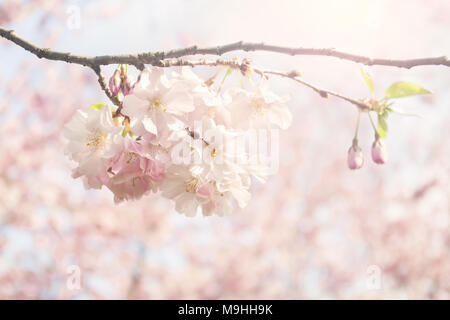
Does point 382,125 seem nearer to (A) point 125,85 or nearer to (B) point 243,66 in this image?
(B) point 243,66

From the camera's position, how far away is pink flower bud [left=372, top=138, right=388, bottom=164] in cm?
130

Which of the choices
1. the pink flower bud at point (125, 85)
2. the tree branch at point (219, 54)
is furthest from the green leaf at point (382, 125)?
the pink flower bud at point (125, 85)

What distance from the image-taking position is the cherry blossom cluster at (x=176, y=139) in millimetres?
1118

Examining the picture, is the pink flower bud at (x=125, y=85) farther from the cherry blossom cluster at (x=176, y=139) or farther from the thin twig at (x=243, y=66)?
the thin twig at (x=243, y=66)

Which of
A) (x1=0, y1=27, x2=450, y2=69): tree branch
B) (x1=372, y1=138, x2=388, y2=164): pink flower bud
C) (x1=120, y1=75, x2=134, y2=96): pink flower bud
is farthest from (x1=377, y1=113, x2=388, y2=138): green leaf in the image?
(x1=120, y1=75, x2=134, y2=96): pink flower bud

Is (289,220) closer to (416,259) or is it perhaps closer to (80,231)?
(416,259)

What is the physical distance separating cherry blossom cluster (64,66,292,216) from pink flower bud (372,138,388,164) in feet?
1.02

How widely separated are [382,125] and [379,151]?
89 mm

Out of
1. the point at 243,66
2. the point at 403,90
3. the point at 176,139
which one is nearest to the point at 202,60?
the point at 243,66

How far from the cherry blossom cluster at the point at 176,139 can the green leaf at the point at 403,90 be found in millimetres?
305

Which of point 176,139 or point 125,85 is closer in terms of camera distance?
point 176,139

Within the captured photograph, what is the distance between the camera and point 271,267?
34.8ft

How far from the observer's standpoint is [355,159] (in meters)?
1.35

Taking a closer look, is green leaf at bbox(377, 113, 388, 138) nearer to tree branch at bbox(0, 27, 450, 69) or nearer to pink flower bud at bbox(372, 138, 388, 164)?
pink flower bud at bbox(372, 138, 388, 164)
